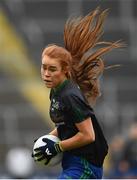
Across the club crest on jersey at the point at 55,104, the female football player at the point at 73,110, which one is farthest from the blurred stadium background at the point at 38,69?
the club crest on jersey at the point at 55,104

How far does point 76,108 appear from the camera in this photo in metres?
5.31

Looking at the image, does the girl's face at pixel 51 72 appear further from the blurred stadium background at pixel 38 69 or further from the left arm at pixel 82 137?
the blurred stadium background at pixel 38 69

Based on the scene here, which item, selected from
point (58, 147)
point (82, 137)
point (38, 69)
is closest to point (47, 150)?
point (58, 147)

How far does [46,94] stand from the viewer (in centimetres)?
1406

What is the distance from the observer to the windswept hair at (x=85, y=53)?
5574mm

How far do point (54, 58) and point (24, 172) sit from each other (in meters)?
4.09

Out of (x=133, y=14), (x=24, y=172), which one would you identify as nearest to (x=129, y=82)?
(x=133, y=14)

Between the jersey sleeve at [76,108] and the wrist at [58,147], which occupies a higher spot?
the jersey sleeve at [76,108]

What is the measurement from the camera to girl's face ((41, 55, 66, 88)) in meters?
5.39

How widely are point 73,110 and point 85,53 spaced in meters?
0.46

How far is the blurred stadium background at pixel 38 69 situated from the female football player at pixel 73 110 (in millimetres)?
7298

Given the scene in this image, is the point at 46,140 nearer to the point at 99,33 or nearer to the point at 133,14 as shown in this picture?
the point at 99,33

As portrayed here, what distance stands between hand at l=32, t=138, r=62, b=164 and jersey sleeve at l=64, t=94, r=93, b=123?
8.5 inches

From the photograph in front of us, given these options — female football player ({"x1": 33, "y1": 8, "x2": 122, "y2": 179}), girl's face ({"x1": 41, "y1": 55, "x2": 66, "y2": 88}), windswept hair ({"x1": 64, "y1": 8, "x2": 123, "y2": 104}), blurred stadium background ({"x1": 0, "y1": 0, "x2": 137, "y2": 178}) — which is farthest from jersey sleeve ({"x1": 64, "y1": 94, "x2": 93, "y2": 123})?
blurred stadium background ({"x1": 0, "y1": 0, "x2": 137, "y2": 178})
